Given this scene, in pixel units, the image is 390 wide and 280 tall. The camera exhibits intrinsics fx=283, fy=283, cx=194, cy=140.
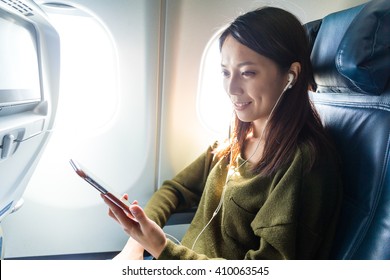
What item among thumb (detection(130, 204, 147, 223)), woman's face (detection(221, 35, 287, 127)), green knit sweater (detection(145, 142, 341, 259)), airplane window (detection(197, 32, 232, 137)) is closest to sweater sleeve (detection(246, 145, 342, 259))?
green knit sweater (detection(145, 142, 341, 259))

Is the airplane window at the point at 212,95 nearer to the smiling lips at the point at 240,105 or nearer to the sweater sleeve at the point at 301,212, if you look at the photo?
the smiling lips at the point at 240,105

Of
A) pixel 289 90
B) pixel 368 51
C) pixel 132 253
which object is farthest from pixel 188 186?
pixel 368 51

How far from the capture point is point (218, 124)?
1.33m

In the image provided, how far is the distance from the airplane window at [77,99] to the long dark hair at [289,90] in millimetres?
564

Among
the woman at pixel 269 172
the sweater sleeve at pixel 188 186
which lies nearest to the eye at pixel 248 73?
the woman at pixel 269 172

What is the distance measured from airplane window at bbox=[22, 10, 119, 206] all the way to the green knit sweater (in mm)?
631

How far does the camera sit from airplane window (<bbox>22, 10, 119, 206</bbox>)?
110 cm

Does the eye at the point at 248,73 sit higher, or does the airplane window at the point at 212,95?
the eye at the point at 248,73

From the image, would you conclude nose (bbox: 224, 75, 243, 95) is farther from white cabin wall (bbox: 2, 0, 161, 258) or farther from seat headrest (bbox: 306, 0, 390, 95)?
white cabin wall (bbox: 2, 0, 161, 258)

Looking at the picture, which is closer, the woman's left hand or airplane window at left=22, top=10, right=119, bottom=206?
the woman's left hand

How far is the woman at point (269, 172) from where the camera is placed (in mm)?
689

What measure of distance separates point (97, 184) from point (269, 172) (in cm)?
44

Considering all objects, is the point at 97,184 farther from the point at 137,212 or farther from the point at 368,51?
the point at 368,51

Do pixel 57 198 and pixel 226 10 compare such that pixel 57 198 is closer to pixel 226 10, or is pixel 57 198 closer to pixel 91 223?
pixel 91 223
